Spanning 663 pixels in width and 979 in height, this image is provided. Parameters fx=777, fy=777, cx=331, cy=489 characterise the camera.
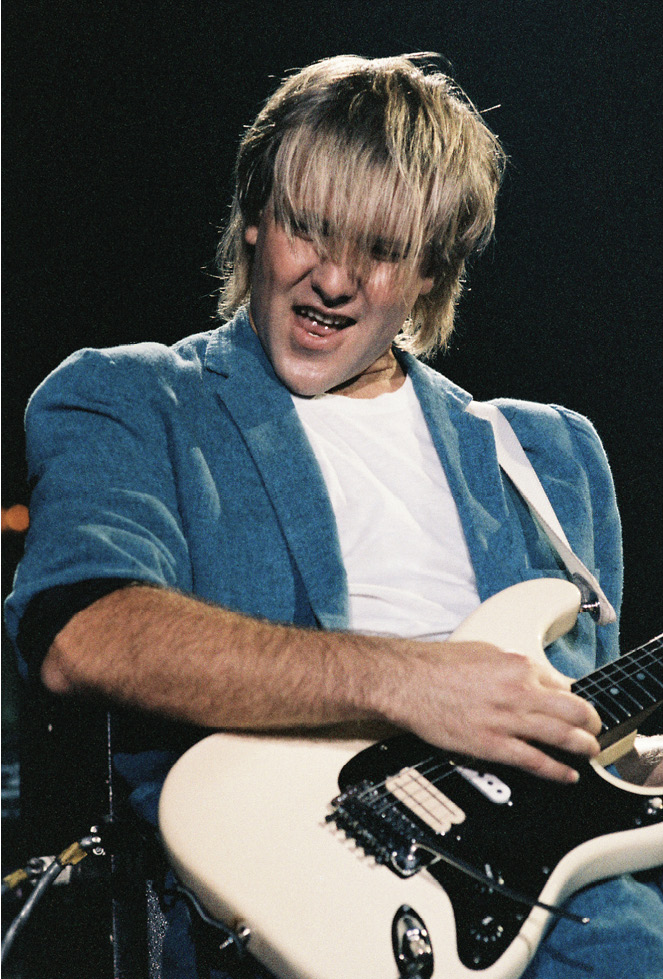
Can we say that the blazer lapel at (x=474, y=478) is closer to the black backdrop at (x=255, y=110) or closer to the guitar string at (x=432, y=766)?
the guitar string at (x=432, y=766)

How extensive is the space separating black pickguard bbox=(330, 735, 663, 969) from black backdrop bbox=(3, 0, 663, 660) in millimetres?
1243

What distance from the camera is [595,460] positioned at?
1.89 m

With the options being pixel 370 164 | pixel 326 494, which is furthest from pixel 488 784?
pixel 370 164

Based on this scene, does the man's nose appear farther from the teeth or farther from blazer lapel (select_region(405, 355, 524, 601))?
blazer lapel (select_region(405, 355, 524, 601))

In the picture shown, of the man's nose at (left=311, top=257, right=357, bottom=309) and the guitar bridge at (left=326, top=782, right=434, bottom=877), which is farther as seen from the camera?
the man's nose at (left=311, top=257, right=357, bottom=309)

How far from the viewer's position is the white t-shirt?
148 cm

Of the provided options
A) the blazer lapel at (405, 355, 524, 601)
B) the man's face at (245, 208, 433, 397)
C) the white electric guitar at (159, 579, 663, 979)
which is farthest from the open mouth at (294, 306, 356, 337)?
the white electric guitar at (159, 579, 663, 979)

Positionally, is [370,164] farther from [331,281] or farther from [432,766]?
[432,766]

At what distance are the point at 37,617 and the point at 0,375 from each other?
3.75 feet

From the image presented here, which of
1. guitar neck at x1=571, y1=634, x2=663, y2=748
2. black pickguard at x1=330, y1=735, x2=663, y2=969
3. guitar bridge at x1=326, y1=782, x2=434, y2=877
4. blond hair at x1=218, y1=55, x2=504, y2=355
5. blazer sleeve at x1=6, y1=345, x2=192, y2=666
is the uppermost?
blond hair at x1=218, y1=55, x2=504, y2=355

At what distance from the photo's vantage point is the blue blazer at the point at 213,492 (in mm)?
1165

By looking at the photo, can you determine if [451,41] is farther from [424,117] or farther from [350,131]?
[350,131]

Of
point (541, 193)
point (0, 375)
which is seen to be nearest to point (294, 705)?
point (0, 375)

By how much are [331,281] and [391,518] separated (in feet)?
1.58
